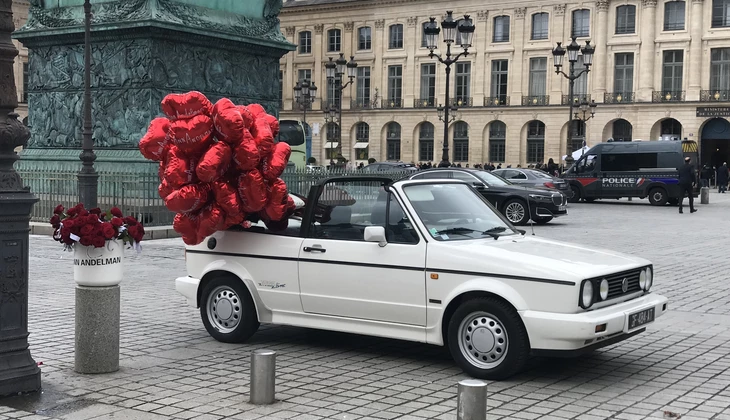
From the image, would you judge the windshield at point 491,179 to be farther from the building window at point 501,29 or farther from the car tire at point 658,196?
the building window at point 501,29

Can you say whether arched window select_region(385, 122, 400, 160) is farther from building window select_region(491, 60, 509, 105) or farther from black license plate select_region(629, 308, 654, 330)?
black license plate select_region(629, 308, 654, 330)

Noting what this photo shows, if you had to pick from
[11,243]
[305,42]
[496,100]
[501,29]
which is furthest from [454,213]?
[305,42]

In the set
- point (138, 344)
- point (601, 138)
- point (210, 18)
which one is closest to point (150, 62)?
point (210, 18)

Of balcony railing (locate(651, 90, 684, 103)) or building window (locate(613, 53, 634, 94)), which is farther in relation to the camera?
building window (locate(613, 53, 634, 94))

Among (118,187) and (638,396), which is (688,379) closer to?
(638,396)

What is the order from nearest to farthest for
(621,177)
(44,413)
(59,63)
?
(44,413)
(59,63)
(621,177)

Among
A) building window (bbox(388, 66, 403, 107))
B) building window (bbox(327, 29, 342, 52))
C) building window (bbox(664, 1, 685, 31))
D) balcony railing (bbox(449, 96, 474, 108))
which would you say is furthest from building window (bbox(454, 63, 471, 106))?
building window (bbox(664, 1, 685, 31))

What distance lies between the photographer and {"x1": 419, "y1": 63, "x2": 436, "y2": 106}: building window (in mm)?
75125

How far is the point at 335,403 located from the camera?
6.66 metres

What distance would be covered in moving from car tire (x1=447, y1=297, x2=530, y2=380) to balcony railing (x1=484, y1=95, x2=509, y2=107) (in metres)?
65.8

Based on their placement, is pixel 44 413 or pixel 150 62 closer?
pixel 44 413

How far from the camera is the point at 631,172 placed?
3841 centimetres

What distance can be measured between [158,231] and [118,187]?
175 centimetres

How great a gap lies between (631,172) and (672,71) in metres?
29.4
